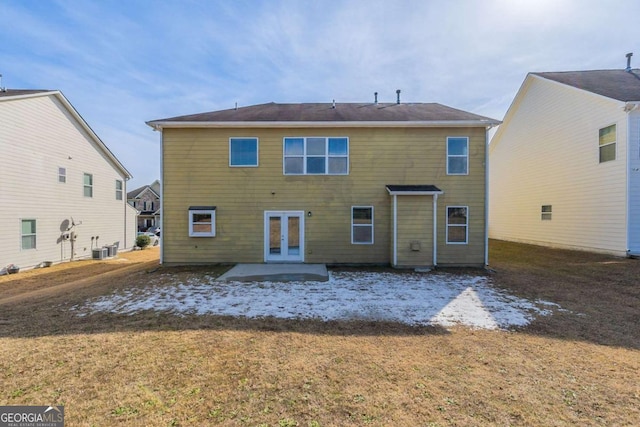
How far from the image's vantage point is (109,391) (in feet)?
10.1

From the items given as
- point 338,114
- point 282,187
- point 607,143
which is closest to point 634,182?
point 607,143

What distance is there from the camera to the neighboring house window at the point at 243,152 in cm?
1049

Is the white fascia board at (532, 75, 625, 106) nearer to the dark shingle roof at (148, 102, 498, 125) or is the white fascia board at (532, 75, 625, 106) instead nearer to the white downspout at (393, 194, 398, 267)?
the dark shingle roof at (148, 102, 498, 125)

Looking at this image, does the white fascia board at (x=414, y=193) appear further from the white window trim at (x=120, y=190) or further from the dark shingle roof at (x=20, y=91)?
the white window trim at (x=120, y=190)

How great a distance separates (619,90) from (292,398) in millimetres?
17831

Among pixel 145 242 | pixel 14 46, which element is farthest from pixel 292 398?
pixel 145 242

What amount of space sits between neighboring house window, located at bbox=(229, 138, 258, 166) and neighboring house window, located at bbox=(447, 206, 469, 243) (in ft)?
25.1

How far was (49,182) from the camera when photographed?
38.8 ft

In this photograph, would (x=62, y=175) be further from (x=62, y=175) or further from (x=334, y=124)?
(x=334, y=124)

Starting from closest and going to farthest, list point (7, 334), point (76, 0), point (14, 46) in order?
point (7, 334) → point (76, 0) → point (14, 46)

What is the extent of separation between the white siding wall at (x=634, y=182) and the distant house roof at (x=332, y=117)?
5665mm

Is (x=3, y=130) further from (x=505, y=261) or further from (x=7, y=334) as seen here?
(x=505, y=261)

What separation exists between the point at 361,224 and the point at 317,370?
7303 millimetres

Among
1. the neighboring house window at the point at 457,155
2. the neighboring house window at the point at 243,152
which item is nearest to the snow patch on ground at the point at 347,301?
the neighboring house window at the point at 457,155
